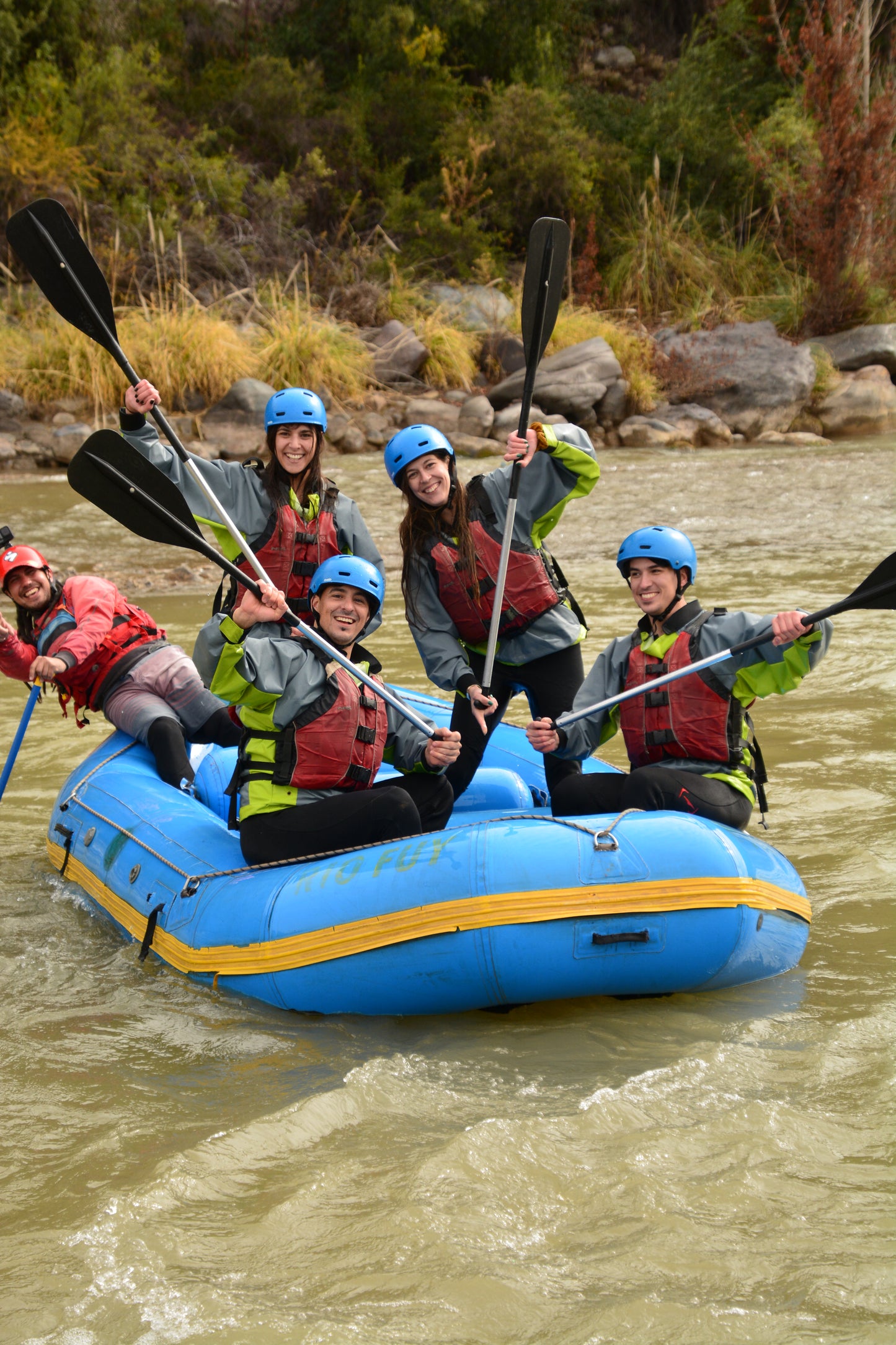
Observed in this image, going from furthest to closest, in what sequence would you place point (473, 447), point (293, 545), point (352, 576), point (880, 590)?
point (473, 447)
point (293, 545)
point (352, 576)
point (880, 590)

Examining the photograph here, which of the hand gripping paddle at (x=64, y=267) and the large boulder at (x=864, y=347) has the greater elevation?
the hand gripping paddle at (x=64, y=267)

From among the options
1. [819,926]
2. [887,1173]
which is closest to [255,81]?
[819,926]

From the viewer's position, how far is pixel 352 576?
3.15 meters

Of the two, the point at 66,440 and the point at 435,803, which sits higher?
the point at 66,440

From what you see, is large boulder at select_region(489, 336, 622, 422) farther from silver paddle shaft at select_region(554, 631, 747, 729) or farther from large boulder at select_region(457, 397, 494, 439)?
silver paddle shaft at select_region(554, 631, 747, 729)

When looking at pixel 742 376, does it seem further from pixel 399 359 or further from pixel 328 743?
pixel 328 743

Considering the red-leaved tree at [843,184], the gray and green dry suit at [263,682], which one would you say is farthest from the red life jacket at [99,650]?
the red-leaved tree at [843,184]

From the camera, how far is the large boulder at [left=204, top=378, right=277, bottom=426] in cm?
1010

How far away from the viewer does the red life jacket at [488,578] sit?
11.6 ft

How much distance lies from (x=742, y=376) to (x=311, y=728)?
32.9 ft

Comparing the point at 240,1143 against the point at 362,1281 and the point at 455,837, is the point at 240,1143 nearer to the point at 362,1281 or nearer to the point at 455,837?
the point at 362,1281

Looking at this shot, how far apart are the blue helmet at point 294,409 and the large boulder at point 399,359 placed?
27.5ft

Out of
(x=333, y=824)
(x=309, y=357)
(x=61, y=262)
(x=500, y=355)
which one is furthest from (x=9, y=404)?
(x=333, y=824)

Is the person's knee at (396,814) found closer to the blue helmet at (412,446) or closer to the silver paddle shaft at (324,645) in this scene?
the silver paddle shaft at (324,645)
